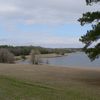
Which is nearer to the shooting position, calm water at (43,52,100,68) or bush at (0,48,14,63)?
calm water at (43,52,100,68)

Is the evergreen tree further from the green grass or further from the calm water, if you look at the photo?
the calm water

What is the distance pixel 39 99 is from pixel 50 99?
14.6 inches

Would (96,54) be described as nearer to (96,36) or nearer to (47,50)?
(96,36)

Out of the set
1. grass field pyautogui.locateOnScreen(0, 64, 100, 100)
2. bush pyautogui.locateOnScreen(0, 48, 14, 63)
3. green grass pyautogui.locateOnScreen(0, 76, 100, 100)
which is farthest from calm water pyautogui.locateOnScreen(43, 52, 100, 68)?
green grass pyautogui.locateOnScreen(0, 76, 100, 100)

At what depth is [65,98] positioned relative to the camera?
12.8 meters

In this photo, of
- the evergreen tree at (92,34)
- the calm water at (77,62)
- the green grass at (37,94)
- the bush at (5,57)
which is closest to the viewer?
the green grass at (37,94)

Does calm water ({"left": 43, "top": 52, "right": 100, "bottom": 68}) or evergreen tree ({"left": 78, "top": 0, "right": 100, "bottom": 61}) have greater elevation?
evergreen tree ({"left": 78, "top": 0, "right": 100, "bottom": 61})

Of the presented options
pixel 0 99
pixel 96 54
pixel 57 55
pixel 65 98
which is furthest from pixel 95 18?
pixel 57 55

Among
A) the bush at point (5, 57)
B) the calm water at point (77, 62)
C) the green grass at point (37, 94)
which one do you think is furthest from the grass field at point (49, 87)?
the bush at point (5, 57)

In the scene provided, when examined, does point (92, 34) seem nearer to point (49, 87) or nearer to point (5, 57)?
point (49, 87)

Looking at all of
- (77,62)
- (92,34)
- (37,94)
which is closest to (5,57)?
Result: (77,62)

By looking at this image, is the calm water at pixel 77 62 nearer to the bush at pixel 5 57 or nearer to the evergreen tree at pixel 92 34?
the bush at pixel 5 57

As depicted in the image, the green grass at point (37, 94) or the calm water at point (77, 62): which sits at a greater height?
the green grass at point (37, 94)

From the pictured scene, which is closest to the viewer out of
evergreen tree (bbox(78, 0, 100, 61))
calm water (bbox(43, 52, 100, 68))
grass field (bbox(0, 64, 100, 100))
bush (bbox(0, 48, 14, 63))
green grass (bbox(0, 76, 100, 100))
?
green grass (bbox(0, 76, 100, 100))
